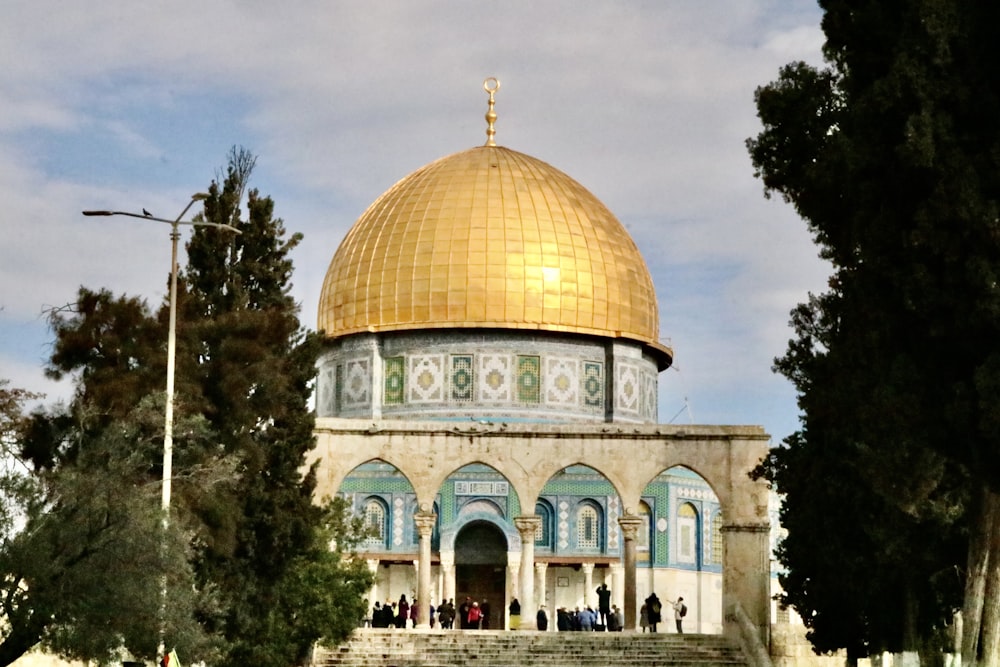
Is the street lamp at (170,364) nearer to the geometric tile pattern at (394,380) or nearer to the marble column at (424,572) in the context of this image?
the marble column at (424,572)

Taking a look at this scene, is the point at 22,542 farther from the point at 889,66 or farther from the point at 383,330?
the point at 383,330

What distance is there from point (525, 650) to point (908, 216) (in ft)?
40.1

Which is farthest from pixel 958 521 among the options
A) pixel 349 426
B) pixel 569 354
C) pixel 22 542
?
pixel 569 354

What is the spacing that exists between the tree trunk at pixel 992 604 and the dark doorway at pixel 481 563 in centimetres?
2243

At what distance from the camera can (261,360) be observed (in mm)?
21266

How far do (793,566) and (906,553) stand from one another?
481cm

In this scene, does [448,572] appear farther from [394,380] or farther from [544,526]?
[394,380]

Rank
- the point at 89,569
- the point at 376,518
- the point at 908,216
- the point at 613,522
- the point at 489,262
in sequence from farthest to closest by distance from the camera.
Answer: the point at 613,522, the point at 376,518, the point at 489,262, the point at 89,569, the point at 908,216

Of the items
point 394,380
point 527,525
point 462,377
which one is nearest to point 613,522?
point 462,377

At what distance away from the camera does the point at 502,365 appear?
36.4m

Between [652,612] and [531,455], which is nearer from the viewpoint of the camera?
[652,612]

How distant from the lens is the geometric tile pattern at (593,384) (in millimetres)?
36656

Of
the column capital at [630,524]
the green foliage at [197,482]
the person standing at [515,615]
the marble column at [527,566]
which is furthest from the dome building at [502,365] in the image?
the green foliage at [197,482]

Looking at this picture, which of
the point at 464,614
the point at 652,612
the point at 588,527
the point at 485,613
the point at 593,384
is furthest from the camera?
the point at 588,527
